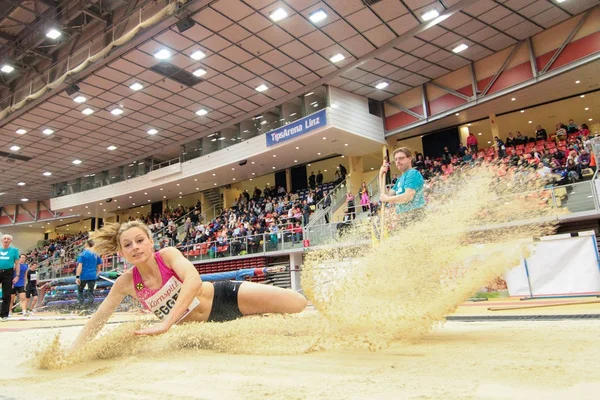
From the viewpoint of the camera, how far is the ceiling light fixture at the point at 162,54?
1427 cm

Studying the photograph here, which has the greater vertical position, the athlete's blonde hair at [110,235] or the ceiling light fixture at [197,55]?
the ceiling light fixture at [197,55]

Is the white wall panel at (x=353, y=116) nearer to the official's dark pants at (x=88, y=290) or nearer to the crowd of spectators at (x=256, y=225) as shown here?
the crowd of spectators at (x=256, y=225)

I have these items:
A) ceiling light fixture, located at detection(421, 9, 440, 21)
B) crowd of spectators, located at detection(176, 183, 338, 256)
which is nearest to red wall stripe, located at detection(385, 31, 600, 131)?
ceiling light fixture, located at detection(421, 9, 440, 21)

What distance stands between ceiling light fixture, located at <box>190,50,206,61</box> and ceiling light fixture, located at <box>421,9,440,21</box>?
26.1ft

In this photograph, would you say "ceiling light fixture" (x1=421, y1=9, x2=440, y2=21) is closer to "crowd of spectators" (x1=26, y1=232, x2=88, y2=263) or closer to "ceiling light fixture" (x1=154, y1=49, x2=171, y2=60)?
"ceiling light fixture" (x1=154, y1=49, x2=171, y2=60)

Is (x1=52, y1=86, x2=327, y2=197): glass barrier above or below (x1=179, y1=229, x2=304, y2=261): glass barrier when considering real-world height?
above

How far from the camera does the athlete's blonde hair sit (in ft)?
9.56

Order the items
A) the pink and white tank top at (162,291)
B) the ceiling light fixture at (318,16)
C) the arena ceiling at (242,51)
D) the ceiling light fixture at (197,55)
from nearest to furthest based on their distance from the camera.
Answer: the pink and white tank top at (162,291)
the ceiling light fixture at (318,16)
the arena ceiling at (242,51)
the ceiling light fixture at (197,55)

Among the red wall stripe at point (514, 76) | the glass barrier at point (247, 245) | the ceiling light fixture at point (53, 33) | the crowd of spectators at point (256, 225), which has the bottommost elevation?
the glass barrier at point (247, 245)

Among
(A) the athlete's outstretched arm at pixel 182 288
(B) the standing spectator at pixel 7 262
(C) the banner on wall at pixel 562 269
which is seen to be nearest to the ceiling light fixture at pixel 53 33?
(B) the standing spectator at pixel 7 262

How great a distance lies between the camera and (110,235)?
298cm

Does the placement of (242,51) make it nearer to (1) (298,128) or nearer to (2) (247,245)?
(1) (298,128)

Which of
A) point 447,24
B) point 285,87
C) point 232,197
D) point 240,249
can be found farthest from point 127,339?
point 232,197

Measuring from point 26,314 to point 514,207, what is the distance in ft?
40.0
